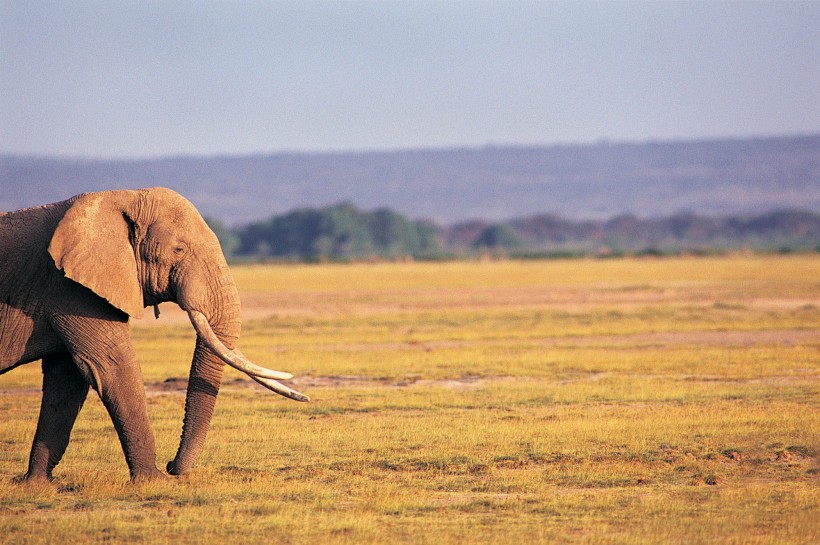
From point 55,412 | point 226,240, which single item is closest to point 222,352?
point 55,412

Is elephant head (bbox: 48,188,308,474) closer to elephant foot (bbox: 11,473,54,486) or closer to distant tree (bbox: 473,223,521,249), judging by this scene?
elephant foot (bbox: 11,473,54,486)

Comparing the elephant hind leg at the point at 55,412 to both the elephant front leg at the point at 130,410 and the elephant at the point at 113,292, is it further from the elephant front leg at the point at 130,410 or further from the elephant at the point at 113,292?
the elephant front leg at the point at 130,410

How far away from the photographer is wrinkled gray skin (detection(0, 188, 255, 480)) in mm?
11742

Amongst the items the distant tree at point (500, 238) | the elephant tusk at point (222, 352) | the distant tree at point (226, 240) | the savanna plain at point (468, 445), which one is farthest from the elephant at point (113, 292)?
the distant tree at point (500, 238)

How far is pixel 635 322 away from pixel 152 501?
74.9 feet

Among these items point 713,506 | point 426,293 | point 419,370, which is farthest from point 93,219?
point 426,293

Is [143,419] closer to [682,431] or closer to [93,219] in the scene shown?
[93,219]

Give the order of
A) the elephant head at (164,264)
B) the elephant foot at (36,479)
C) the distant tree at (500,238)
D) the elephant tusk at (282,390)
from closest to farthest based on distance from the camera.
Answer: the elephant head at (164,264) < the elephant tusk at (282,390) < the elephant foot at (36,479) < the distant tree at (500,238)

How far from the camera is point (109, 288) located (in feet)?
38.1

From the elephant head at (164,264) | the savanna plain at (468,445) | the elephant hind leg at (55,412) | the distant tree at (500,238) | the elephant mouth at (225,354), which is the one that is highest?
the distant tree at (500,238)

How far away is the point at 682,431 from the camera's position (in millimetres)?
15094

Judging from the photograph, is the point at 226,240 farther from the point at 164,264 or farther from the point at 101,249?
the point at 101,249

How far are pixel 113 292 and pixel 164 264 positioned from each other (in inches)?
21.8

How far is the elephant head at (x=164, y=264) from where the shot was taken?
1170cm
